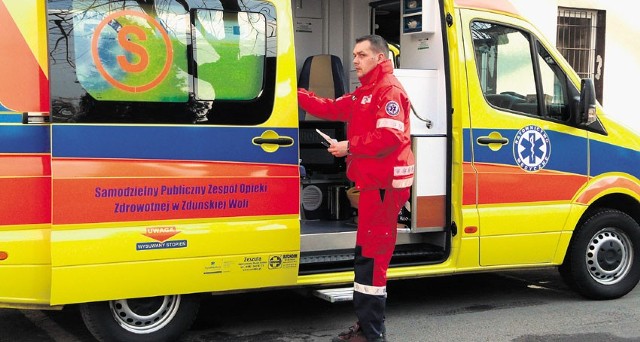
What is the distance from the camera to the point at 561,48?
12094 mm

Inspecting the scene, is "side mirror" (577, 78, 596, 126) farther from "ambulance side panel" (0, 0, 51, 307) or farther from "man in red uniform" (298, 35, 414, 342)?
"ambulance side panel" (0, 0, 51, 307)

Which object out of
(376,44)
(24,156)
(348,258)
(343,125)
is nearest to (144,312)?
(24,156)

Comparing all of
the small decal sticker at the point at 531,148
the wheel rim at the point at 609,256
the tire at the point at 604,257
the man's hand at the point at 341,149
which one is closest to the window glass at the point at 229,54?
the man's hand at the point at 341,149

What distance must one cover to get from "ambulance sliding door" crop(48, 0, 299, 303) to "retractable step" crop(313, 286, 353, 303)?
0.26 metres

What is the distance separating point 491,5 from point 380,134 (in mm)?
1852

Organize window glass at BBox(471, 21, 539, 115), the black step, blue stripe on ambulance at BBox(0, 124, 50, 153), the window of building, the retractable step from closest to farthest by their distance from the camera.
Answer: blue stripe on ambulance at BBox(0, 124, 50, 153)
the retractable step
the black step
window glass at BBox(471, 21, 539, 115)
the window of building

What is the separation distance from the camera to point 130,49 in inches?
180

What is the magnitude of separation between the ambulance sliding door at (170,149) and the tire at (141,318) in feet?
0.58

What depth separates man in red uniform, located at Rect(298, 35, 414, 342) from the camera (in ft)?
15.5

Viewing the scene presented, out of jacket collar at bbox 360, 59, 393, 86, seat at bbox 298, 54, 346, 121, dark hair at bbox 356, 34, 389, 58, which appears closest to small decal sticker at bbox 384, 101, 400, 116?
jacket collar at bbox 360, 59, 393, 86

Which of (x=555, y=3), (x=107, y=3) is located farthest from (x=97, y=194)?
(x=555, y=3)

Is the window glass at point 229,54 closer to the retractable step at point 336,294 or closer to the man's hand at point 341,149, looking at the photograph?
the man's hand at point 341,149

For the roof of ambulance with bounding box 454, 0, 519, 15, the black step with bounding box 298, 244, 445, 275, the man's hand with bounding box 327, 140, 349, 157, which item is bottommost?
the black step with bounding box 298, 244, 445, 275

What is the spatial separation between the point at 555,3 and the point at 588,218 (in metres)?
6.08
